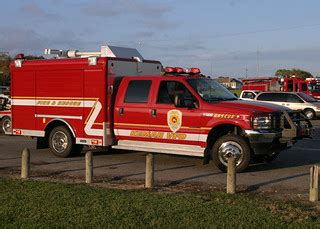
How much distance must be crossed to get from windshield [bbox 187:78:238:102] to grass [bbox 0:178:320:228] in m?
3.20

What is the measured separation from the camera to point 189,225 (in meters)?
5.81

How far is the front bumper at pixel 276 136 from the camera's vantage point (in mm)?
9703

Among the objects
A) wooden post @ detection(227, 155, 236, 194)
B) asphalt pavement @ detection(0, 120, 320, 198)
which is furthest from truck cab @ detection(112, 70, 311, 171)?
wooden post @ detection(227, 155, 236, 194)

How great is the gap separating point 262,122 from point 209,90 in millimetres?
1480

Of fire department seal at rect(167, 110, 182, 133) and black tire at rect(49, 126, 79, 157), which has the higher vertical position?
fire department seal at rect(167, 110, 182, 133)

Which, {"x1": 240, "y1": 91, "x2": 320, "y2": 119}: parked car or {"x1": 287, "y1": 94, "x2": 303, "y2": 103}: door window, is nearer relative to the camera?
{"x1": 240, "y1": 91, "x2": 320, "y2": 119}: parked car

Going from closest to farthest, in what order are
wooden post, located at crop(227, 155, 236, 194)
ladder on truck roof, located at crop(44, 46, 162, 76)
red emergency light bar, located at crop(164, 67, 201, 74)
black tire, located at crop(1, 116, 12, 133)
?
1. wooden post, located at crop(227, 155, 236, 194)
2. red emergency light bar, located at crop(164, 67, 201, 74)
3. ladder on truck roof, located at crop(44, 46, 162, 76)
4. black tire, located at crop(1, 116, 12, 133)

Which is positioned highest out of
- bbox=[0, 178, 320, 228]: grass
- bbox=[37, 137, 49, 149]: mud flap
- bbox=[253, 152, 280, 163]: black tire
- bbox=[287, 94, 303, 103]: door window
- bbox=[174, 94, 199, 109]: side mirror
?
bbox=[287, 94, 303, 103]: door window

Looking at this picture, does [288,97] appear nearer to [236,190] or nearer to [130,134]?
[130,134]

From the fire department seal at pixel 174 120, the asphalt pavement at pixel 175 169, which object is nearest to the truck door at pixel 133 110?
the fire department seal at pixel 174 120

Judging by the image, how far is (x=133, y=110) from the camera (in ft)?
36.2

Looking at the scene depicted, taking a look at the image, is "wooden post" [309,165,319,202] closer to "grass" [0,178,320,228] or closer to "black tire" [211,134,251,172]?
"grass" [0,178,320,228]

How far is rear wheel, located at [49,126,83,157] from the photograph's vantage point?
12.3 m

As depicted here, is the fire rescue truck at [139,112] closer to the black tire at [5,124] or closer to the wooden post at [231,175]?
the wooden post at [231,175]
